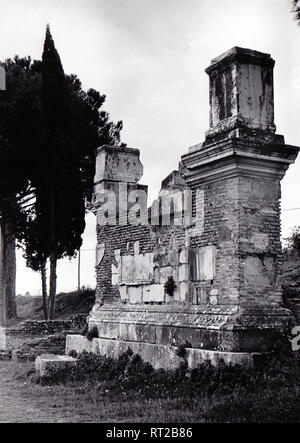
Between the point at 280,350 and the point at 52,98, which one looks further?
the point at 52,98

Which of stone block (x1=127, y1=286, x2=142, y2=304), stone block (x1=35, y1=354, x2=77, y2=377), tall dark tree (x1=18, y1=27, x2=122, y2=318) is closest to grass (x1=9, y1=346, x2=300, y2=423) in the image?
stone block (x1=35, y1=354, x2=77, y2=377)

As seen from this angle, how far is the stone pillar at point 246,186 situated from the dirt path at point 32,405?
8.17ft

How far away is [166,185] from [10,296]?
14661 mm

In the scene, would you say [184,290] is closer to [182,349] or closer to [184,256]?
[184,256]

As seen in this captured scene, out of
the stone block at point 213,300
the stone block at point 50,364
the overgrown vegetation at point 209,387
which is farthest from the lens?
the stone block at point 50,364

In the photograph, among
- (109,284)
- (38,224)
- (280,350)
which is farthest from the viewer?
(38,224)

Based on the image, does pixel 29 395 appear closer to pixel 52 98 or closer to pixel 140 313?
pixel 140 313

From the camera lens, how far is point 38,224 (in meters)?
21.5

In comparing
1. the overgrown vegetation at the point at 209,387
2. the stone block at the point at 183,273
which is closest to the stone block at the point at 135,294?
the overgrown vegetation at the point at 209,387

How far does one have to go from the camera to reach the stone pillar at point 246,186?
8.83 meters

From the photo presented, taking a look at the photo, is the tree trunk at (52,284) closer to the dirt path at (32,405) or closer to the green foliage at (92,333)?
the green foliage at (92,333)

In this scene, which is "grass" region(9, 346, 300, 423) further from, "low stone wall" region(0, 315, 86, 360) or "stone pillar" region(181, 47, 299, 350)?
"low stone wall" region(0, 315, 86, 360)

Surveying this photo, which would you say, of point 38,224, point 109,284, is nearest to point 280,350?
point 109,284

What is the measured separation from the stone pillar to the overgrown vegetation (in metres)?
0.74
